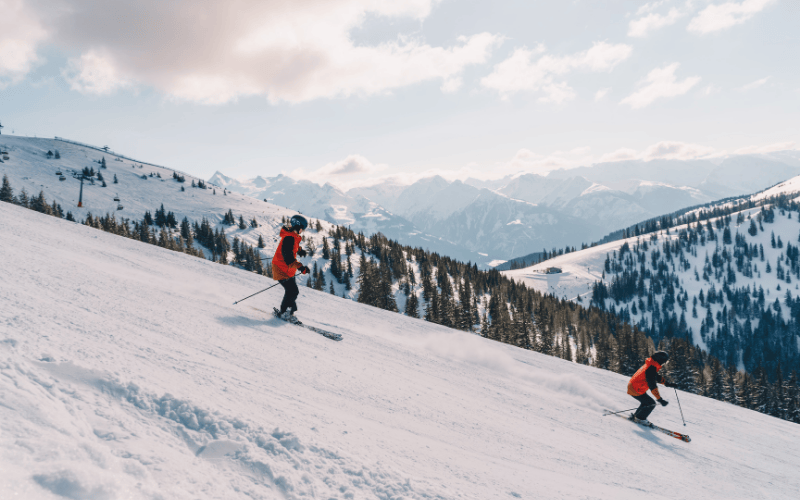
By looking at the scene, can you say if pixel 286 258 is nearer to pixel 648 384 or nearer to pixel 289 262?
pixel 289 262

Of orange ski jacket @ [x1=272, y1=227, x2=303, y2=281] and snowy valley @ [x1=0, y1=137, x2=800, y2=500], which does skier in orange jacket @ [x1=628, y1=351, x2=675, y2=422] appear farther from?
orange ski jacket @ [x1=272, y1=227, x2=303, y2=281]

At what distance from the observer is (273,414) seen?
5.20 metres

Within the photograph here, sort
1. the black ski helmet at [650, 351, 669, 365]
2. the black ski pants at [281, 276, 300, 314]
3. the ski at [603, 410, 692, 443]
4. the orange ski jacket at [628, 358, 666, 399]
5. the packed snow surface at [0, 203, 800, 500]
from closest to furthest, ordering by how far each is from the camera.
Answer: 1. the packed snow surface at [0, 203, 800, 500]
2. the ski at [603, 410, 692, 443]
3. the black ski pants at [281, 276, 300, 314]
4. the black ski helmet at [650, 351, 669, 365]
5. the orange ski jacket at [628, 358, 666, 399]

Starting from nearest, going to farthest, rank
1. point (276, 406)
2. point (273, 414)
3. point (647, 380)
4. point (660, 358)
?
point (273, 414) < point (276, 406) < point (660, 358) < point (647, 380)

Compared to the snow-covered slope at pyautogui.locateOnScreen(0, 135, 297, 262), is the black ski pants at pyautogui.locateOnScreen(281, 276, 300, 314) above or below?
below

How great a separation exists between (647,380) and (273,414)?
12.7m

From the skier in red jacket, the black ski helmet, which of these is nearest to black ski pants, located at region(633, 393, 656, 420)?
the black ski helmet

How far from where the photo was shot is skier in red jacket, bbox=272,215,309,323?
37.0 ft

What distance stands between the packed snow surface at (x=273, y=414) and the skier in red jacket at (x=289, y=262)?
31.3 inches

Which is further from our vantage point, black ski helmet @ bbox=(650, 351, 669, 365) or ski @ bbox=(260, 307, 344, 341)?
black ski helmet @ bbox=(650, 351, 669, 365)

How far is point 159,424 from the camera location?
13.9ft

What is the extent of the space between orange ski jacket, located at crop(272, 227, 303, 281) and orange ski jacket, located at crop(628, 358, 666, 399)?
11.8 meters

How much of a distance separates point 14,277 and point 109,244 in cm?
969

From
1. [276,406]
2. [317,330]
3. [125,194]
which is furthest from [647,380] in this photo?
[125,194]
